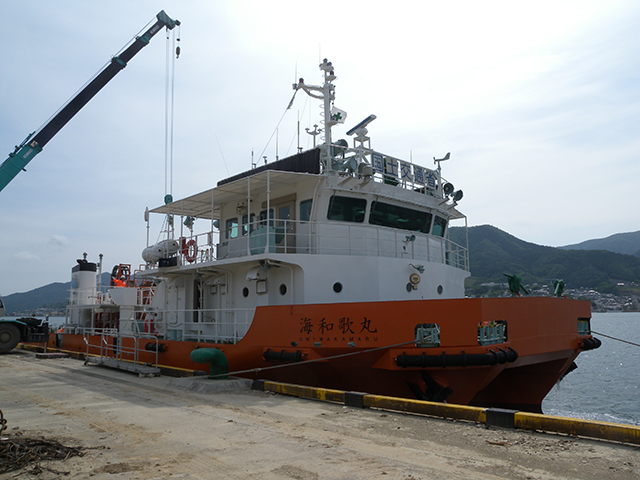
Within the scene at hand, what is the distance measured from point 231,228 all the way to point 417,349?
24.2 feet

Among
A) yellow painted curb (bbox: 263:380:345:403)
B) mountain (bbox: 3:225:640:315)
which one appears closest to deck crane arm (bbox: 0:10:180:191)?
yellow painted curb (bbox: 263:380:345:403)

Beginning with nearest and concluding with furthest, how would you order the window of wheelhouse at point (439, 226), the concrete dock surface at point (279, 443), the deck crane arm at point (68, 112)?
the concrete dock surface at point (279, 443) → the window of wheelhouse at point (439, 226) → the deck crane arm at point (68, 112)

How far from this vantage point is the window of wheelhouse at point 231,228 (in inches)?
549

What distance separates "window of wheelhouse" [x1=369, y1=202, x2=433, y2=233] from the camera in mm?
12156

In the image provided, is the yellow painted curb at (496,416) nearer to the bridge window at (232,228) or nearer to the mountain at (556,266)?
the bridge window at (232,228)

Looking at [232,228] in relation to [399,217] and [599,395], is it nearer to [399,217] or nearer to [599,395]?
[399,217]

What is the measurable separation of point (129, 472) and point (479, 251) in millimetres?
138630

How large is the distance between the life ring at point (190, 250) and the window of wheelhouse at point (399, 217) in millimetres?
4896

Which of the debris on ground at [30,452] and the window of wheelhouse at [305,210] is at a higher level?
the window of wheelhouse at [305,210]

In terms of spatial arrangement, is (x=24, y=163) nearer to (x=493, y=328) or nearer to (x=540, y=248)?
(x=493, y=328)

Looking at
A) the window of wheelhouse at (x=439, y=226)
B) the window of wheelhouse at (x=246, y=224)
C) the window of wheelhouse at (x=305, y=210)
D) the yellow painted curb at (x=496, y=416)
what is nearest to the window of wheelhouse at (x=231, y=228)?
the window of wheelhouse at (x=246, y=224)

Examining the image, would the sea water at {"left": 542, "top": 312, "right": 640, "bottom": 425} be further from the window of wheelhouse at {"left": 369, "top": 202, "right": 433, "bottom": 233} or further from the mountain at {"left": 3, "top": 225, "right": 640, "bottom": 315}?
the mountain at {"left": 3, "top": 225, "right": 640, "bottom": 315}

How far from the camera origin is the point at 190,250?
13516mm

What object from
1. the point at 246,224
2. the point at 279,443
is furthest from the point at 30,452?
the point at 246,224
